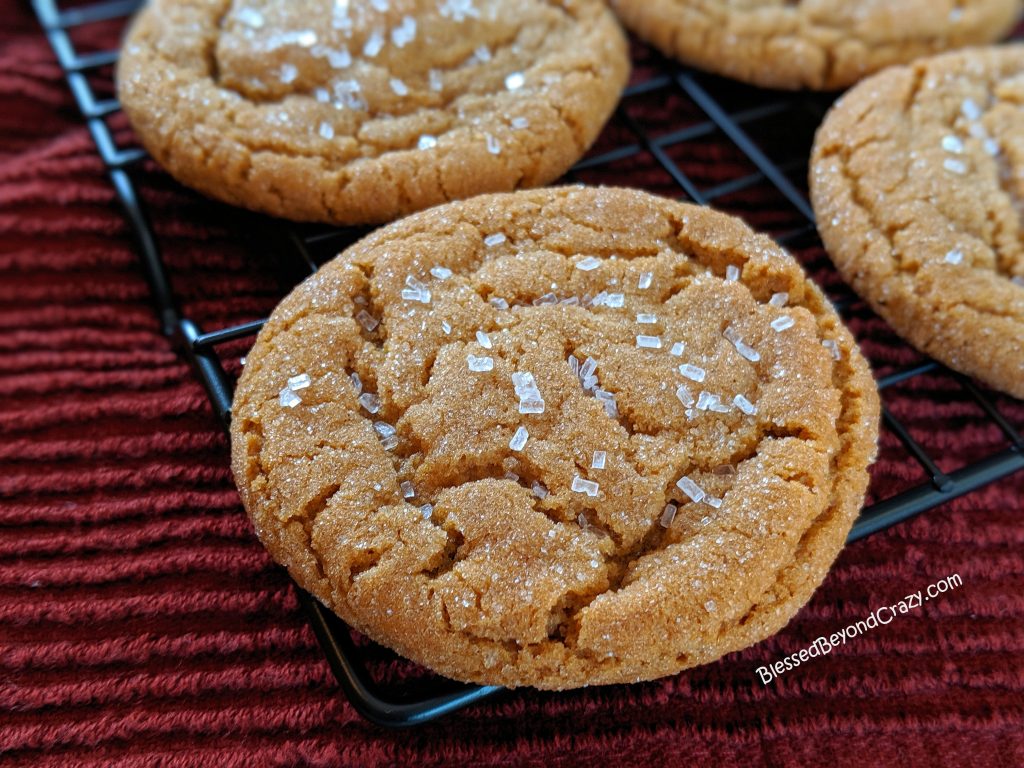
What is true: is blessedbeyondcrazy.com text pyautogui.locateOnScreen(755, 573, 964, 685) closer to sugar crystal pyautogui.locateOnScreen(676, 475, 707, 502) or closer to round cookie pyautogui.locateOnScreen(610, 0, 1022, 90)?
sugar crystal pyautogui.locateOnScreen(676, 475, 707, 502)

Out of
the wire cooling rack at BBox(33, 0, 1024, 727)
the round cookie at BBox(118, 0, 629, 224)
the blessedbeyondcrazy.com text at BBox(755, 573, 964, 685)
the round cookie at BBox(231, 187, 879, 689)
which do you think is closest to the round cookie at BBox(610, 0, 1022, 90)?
the wire cooling rack at BBox(33, 0, 1024, 727)

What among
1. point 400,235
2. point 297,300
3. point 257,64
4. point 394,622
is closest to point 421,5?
point 257,64

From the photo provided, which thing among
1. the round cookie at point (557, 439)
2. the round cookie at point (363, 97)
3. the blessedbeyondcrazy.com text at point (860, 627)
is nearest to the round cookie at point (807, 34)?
the round cookie at point (363, 97)

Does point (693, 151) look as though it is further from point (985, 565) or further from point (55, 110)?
point (55, 110)

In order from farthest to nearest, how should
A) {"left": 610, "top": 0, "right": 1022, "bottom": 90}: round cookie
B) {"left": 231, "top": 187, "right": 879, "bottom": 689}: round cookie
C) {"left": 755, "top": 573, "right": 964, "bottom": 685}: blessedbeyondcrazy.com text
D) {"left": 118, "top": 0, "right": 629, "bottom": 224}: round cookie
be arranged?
{"left": 610, "top": 0, "right": 1022, "bottom": 90}: round cookie, {"left": 118, "top": 0, "right": 629, "bottom": 224}: round cookie, {"left": 755, "top": 573, "right": 964, "bottom": 685}: blessedbeyondcrazy.com text, {"left": 231, "top": 187, "right": 879, "bottom": 689}: round cookie

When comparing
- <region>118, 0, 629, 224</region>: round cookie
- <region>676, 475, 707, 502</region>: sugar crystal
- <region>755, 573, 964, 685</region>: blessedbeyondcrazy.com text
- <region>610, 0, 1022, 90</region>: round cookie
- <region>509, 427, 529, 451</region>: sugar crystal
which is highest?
<region>118, 0, 629, 224</region>: round cookie

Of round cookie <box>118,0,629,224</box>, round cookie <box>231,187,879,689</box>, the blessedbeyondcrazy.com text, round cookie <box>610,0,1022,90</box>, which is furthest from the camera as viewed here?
round cookie <box>610,0,1022,90</box>
